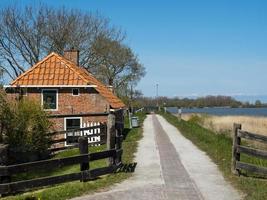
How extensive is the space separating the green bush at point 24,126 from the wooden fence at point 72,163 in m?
5.58

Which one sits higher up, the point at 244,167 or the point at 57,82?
the point at 57,82

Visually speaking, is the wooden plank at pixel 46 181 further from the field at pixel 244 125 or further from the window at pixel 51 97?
the field at pixel 244 125

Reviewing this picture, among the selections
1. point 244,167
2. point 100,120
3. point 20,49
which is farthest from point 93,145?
point 20,49

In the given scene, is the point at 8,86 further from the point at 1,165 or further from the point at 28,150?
the point at 1,165

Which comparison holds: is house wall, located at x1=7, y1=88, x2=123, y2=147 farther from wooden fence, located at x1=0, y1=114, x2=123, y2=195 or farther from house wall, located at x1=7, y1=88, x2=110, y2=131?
wooden fence, located at x1=0, y1=114, x2=123, y2=195

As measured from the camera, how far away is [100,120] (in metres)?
28.6

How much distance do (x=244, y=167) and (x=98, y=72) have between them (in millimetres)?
42344

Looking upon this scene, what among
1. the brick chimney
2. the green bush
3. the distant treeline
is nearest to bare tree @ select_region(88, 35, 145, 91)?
the brick chimney

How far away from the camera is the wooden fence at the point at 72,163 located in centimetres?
1020

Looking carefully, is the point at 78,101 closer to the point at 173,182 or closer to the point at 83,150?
the point at 83,150

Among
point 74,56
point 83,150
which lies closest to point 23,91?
point 74,56

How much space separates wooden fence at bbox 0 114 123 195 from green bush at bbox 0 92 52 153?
18.3 feet

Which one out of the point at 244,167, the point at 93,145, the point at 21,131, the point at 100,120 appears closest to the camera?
the point at 244,167

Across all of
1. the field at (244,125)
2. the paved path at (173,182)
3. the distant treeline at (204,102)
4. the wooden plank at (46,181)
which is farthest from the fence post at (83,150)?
the distant treeline at (204,102)
